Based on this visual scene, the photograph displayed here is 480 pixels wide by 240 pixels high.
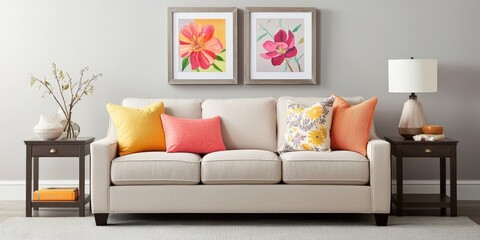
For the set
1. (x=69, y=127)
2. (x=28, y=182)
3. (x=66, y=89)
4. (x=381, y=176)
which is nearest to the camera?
(x=381, y=176)

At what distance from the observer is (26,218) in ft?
15.0

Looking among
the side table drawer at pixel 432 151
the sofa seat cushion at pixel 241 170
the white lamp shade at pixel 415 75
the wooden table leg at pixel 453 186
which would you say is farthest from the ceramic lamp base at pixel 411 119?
the sofa seat cushion at pixel 241 170

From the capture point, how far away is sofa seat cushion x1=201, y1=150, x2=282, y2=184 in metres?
4.21

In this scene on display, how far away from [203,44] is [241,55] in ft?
1.09

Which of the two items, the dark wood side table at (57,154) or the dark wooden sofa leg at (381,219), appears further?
the dark wood side table at (57,154)

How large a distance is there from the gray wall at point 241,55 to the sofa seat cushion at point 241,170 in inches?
49.1

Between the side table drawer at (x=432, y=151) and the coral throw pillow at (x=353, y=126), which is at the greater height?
the coral throw pillow at (x=353, y=126)

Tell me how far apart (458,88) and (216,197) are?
242 cm

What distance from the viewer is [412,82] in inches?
190

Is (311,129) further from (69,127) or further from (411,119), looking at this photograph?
(69,127)

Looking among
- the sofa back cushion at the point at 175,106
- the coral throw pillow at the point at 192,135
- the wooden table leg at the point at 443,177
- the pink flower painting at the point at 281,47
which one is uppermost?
the pink flower painting at the point at 281,47

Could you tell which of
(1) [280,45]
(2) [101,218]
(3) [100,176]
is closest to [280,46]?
(1) [280,45]

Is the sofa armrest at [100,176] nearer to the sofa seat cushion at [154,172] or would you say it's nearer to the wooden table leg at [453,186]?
the sofa seat cushion at [154,172]

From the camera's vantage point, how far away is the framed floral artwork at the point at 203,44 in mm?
5305
